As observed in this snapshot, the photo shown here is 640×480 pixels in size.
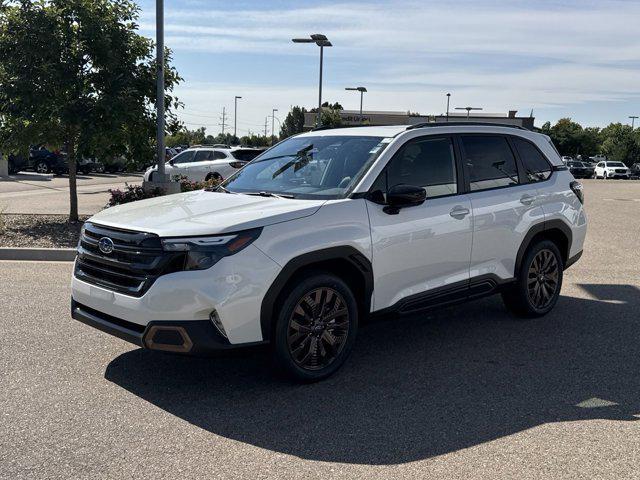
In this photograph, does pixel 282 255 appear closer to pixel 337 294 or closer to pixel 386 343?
Result: pixel 337 294

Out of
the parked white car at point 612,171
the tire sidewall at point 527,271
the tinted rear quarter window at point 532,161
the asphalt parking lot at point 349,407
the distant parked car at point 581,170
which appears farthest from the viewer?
the distant parked car at point 581,170

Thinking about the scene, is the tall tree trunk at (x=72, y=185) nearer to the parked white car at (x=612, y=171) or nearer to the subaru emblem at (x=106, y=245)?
the subaru emblem at (x=106, y=245)

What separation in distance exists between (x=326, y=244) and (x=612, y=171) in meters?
58.9

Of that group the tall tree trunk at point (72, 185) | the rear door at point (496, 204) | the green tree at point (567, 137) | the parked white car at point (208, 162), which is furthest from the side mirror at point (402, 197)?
the green tree at point (567, 137)

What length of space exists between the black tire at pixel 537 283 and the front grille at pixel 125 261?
11.6 ft

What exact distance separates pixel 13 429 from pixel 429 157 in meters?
3.67

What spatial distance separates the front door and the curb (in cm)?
626

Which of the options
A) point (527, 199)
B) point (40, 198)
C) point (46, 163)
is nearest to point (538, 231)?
point (527, 199)

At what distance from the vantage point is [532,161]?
6.46 m

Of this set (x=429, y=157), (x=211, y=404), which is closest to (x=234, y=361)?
(x=211, y=404)

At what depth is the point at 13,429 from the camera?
384 centimetres

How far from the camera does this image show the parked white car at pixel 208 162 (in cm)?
2239

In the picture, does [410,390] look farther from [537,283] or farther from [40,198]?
[40,198]

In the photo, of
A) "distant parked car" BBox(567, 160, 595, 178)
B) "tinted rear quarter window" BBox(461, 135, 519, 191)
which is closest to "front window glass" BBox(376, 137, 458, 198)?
"tinted rear quarter window" BBox(461, 135, 519, 191)
